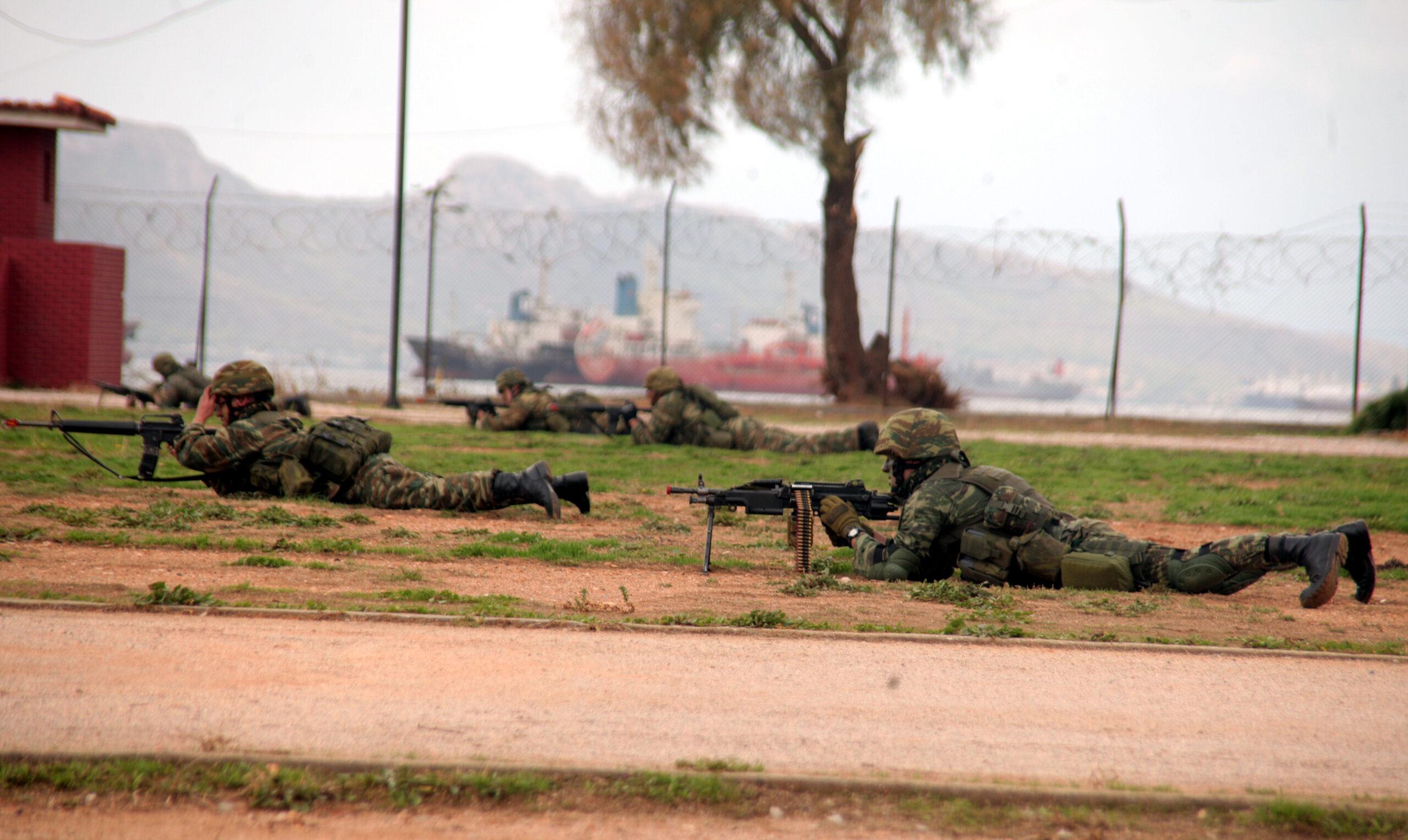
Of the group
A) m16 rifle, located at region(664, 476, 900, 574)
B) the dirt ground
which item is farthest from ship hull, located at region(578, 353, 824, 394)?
m16 rifle, located at region(664, 476, 900, 574)

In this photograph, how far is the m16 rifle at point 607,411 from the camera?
13211 millimetres

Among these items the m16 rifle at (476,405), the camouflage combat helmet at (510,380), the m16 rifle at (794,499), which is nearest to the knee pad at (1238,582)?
the m16 rifle at (794,499)

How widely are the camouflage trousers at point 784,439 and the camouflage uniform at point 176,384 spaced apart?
7002mm

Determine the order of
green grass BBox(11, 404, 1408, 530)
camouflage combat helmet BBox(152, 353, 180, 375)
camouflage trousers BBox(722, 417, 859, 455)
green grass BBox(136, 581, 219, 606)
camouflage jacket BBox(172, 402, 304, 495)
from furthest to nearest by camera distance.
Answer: camouflage combat helmet BBox(152, 353, 180, 375), camouflage trousers BBox(722, 417, 859, 455), green grass BBox(11, 404, 1408, 530), camouflage jacket BBox(172, 402, 304, 495), green grass BBox(136, 581, 219, 606)

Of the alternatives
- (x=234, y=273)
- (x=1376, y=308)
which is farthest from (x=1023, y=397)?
(x=234, y=273)

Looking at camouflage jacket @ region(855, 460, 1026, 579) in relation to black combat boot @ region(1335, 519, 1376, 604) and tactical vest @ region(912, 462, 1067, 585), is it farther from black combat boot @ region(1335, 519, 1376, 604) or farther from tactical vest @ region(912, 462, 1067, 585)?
black combat boot @ region(1335, 519, 1376, 604)

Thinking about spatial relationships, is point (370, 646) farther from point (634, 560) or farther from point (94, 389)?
point (94, 389)

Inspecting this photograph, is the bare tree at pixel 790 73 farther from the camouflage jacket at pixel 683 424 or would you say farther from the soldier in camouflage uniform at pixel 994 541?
the soldier in camouflage uniform at pixel 994 541

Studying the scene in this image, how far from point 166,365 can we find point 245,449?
8252 millimetres

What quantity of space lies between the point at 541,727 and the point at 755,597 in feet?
7.16

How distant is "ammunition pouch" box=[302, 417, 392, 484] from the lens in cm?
762

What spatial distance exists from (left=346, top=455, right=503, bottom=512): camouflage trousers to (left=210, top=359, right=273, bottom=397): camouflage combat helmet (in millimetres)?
876

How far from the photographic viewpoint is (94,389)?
18094mm

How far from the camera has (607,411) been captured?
13.6 metres
